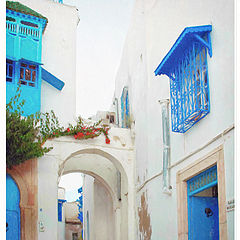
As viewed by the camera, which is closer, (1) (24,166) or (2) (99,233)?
(1) (24,166)

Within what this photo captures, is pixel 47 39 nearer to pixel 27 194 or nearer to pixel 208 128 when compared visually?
pixel 27 194

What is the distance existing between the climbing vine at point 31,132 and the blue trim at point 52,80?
1131 millimetres

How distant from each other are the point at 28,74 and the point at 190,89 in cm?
569

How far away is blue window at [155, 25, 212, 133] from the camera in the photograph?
297 inches

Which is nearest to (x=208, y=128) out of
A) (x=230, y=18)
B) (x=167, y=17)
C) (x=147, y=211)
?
(x=230, y=18)

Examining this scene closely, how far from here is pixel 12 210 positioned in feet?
36.5

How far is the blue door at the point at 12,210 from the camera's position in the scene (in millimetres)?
10945

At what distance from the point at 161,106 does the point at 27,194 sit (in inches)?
154

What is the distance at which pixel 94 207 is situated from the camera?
58.7ft

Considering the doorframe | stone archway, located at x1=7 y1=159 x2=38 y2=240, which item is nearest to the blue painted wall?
stone archway, located at x1=7 y1=159 x2=38 y2=240

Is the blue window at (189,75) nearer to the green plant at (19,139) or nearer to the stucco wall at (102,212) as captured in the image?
the green plant at (19,139)

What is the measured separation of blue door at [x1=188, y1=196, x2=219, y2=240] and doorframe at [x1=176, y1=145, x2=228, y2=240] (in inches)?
6.1

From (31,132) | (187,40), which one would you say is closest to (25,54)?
(31,132)

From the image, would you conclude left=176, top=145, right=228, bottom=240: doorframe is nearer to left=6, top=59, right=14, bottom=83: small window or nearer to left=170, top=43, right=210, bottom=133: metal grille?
left=170, top=43, right=210, bottom=133: metal grille
